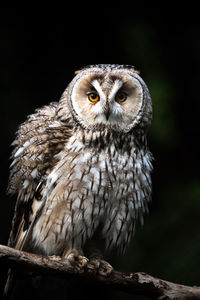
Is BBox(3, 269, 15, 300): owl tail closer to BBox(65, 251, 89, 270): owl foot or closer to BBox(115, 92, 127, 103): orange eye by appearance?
BBox(65, 251, 89, 270): owl foot

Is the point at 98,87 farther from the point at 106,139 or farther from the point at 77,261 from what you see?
the point at 77,261

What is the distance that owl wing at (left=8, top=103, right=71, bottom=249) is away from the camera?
2.83 metres

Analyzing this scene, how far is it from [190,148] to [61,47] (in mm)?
1337

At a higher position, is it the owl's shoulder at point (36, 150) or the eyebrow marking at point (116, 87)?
the eyebrow marking at point (116, 87)

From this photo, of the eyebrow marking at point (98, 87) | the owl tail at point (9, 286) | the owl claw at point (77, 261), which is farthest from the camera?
the owl tail at point (9, 286)

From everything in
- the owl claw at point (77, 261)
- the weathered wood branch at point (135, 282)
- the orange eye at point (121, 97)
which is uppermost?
the orange eye at point (121, 97)

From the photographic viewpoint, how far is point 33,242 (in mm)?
2934

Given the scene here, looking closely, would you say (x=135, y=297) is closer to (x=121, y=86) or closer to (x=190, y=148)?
(x=190, y=148)

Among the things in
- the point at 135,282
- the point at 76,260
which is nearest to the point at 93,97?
the point at 76,260

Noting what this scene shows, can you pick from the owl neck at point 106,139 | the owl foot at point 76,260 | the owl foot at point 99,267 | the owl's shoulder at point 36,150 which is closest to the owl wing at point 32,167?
the owl's shoulder at point 36,150

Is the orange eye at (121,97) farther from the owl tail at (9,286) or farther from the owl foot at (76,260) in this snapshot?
the owl tail at (9,286)

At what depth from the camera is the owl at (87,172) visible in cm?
274

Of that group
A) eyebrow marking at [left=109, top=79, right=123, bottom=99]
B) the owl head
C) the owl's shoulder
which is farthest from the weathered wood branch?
eyebrow marking at [left=109, top=79, right=123, bottom=99]

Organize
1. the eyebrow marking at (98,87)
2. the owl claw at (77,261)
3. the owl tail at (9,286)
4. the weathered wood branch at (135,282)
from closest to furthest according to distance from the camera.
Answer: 1. the weathered wood branch at (135,282)
2. the owl claw at (77,261)
3. the eyebrow marking at (98,87)
4. the owl tail at (9,286)
